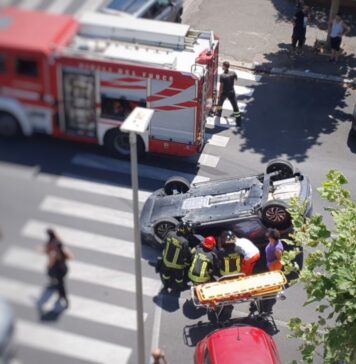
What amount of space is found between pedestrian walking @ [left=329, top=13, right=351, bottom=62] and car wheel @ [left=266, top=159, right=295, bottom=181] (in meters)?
4.03

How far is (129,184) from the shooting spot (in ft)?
15.7

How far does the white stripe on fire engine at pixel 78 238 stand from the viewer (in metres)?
3.32

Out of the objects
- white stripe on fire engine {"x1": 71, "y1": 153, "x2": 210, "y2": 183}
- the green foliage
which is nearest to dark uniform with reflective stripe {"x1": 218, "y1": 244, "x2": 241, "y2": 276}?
the green foliage

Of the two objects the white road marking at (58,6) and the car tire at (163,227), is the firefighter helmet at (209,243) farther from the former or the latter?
the white road marking at (58,6)

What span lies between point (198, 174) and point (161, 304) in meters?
2.33

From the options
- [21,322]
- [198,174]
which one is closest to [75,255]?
[21,322]

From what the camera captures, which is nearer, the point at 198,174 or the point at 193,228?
the point at 198,174

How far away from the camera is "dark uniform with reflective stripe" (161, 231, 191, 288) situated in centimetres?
978

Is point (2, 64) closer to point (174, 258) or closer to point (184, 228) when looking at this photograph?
point (174, 258)

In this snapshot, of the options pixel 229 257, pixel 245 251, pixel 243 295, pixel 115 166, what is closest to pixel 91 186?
pixel 115 166

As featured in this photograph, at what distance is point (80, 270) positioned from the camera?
373cm

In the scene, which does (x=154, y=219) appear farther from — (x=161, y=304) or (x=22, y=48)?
(x=22, y=48)

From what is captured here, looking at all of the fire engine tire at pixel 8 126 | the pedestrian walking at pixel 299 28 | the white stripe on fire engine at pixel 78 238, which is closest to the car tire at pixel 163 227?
the pedestrian walking at pixel 299 28

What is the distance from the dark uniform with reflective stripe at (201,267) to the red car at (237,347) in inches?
40.7
